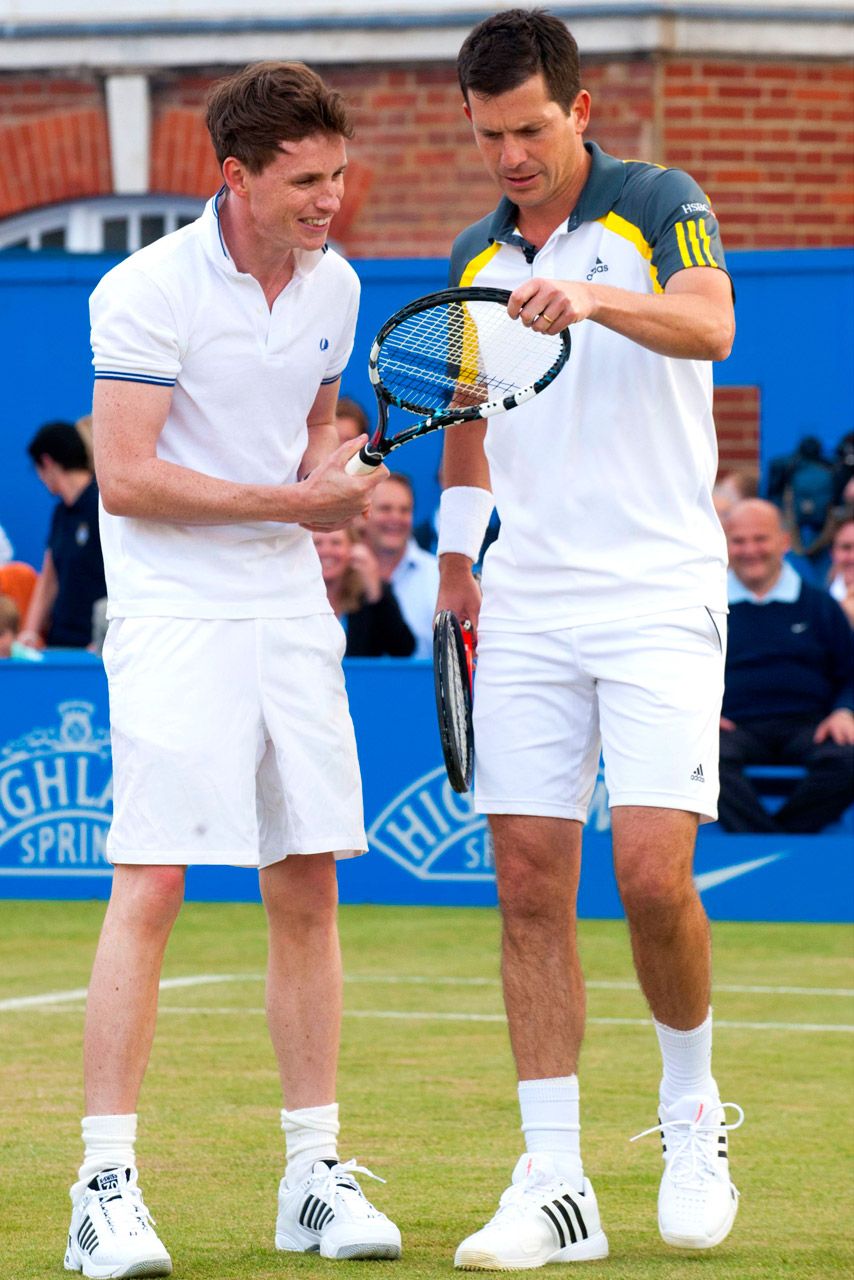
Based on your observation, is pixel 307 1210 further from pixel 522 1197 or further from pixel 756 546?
pixel 756 546

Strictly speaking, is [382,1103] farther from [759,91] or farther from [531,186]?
[759,91]

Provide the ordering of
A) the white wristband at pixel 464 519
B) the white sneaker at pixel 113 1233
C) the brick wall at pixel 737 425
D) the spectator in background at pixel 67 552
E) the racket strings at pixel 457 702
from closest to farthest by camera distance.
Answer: the white sneaker at pixel 113 1233 → the racket strings at pixel 457 702 → the white wristband at pixel 464 519 → the spectator in background at pixel 67 552 → the brick wall at pixel 737 425

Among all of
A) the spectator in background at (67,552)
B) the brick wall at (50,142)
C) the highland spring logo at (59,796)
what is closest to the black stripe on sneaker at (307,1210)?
the highland spring logo at (59,796)

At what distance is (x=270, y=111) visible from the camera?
14.1ft

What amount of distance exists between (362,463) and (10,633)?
7027 millimetres

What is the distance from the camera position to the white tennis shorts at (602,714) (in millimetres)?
4500

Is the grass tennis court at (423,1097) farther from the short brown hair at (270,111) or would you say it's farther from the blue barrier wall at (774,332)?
the blue barrier wall at (774,332)

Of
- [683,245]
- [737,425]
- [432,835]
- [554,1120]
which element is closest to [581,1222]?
[554,1120]

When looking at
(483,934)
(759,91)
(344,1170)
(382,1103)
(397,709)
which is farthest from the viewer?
(759,91)

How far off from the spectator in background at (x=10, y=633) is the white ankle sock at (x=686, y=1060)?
6.71m

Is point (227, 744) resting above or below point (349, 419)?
below

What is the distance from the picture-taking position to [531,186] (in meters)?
4.52

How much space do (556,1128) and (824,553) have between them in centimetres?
738

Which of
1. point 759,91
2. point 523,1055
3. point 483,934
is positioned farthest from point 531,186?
point 759,91
